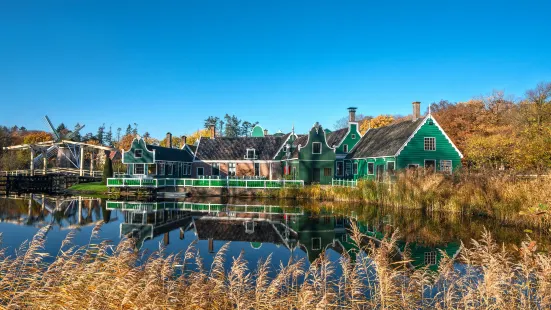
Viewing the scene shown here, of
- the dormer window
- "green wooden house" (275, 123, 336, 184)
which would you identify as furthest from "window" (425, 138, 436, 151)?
the dormer window

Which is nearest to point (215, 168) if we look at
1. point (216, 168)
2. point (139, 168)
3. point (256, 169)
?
point (216, 168)

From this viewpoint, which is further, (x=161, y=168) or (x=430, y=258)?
(x=161, y=168)

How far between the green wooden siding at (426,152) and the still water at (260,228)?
9.46 m

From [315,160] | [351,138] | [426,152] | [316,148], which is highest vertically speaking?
[351,138]

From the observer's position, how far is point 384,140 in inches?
1501

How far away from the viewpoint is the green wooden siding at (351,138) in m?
44.4

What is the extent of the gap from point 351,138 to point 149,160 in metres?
23.9

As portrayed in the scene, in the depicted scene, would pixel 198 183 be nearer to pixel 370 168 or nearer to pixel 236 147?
pixel 236 147

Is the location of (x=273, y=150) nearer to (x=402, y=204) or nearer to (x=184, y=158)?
(x=184, y=158)

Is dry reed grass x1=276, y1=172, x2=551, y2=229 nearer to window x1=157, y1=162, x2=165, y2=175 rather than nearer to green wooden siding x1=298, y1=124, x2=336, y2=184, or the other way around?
green wooden siding x1=298, y1=124, x2=336, y2=184

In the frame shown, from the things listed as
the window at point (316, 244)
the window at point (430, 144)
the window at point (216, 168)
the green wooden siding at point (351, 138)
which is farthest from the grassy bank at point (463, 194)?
the window at point (216, 168)

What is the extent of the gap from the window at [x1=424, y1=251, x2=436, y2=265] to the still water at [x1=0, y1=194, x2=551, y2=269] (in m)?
0.08

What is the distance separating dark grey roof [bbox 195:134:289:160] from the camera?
47156 mm

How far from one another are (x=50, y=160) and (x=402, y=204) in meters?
68.4
